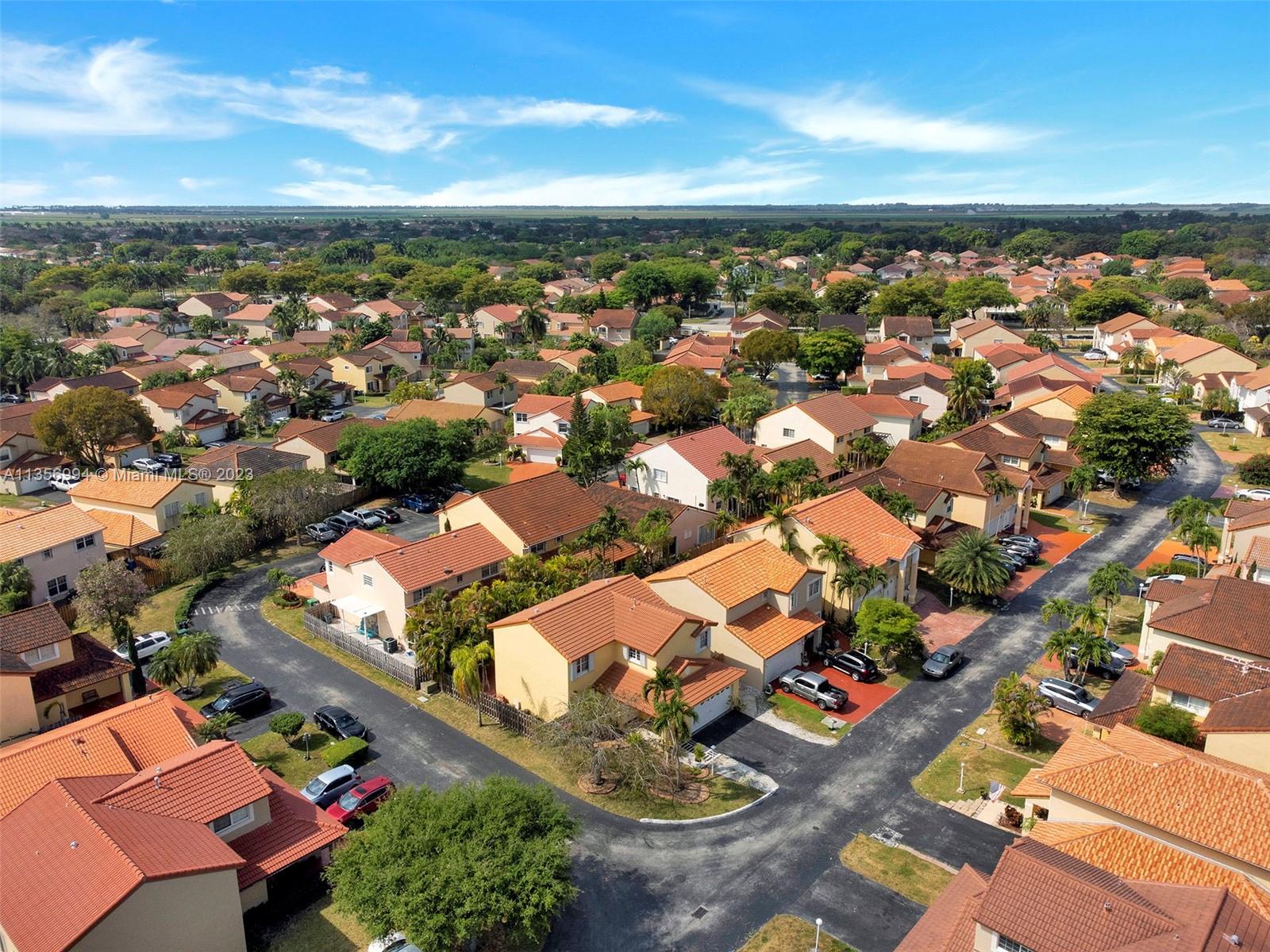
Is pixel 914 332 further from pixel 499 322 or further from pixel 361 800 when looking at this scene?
pixel 361 800

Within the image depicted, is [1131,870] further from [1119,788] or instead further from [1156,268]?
[1156,268]

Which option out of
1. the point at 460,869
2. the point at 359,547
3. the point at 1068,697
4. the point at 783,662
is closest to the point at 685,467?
the point at 783,662

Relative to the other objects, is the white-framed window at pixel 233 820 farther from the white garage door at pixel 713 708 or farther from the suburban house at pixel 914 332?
the suburban house at pixel 914 332

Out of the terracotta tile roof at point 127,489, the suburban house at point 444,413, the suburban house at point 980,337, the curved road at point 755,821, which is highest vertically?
the suburban house at point 980,337

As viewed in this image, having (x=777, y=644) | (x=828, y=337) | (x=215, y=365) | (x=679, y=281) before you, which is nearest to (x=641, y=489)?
(x=777, y=644)

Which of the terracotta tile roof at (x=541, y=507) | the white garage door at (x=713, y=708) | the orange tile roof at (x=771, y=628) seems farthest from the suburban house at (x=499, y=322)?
the white garage door at (x=713, y=708)
